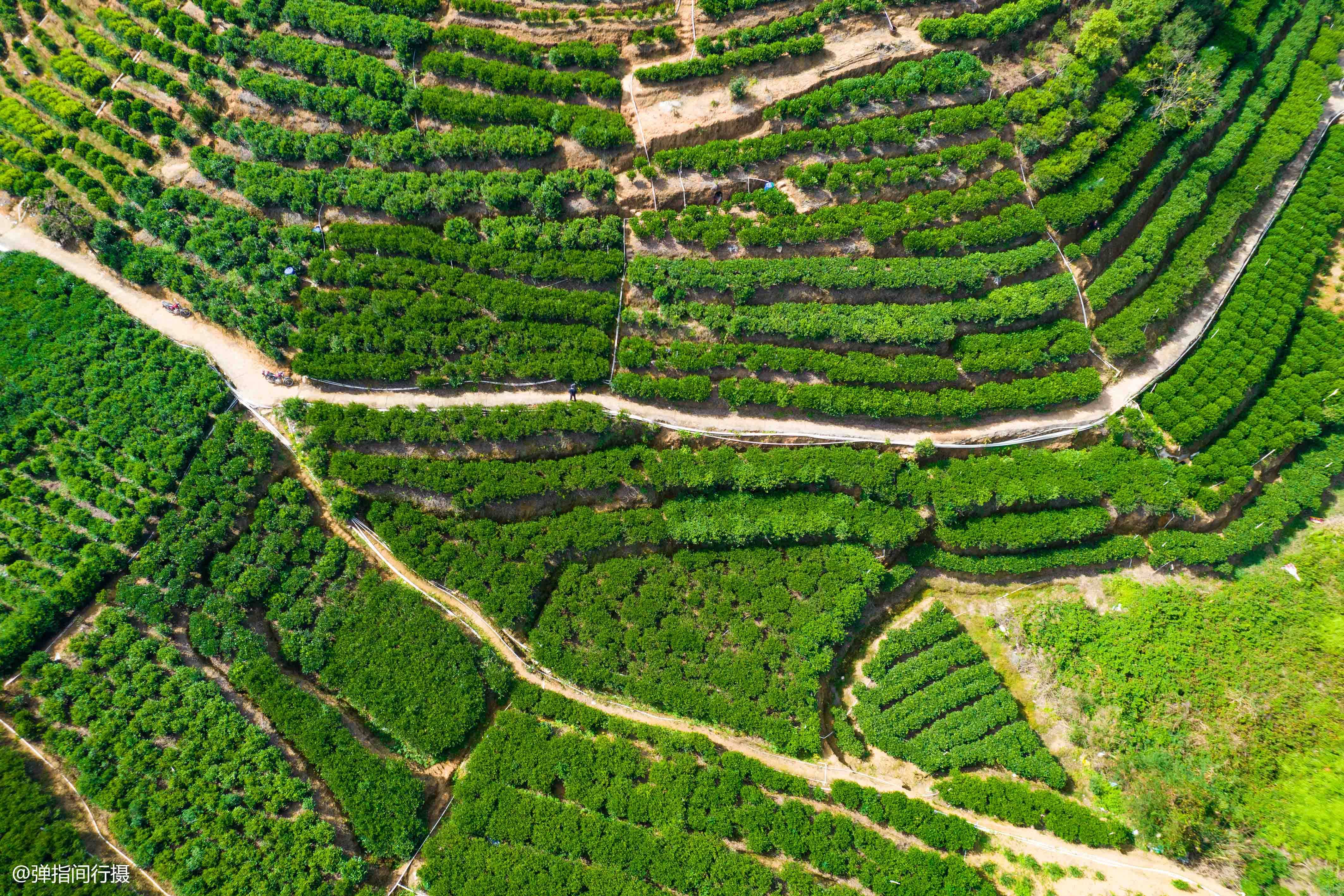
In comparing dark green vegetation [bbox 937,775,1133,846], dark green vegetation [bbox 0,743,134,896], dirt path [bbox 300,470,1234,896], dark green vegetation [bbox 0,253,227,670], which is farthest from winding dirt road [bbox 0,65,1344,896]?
dark green vegetation [bbox 0,743,134,896]

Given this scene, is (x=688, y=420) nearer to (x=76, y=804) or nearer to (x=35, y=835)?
(x=76, y=804)

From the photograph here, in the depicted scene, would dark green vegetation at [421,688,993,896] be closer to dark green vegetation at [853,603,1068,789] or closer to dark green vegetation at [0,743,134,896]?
dark green vegetation at [853,603,1068,789]

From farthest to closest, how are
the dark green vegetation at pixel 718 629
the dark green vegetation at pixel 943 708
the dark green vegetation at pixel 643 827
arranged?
the dark green vegetation at pixel 718 629
the dark green vegetation at pixel 943 708
the dark green vegetation at pixel 643 827

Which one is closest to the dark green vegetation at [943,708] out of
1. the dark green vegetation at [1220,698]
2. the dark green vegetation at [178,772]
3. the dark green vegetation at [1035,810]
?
the dark green vegetation at [1035,810]

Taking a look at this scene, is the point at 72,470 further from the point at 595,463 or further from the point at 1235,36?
the point at 1235,36

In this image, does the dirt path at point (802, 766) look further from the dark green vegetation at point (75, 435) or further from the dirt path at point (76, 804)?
the dirt path at point (76, 804)

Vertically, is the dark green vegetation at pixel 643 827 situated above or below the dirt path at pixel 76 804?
below
